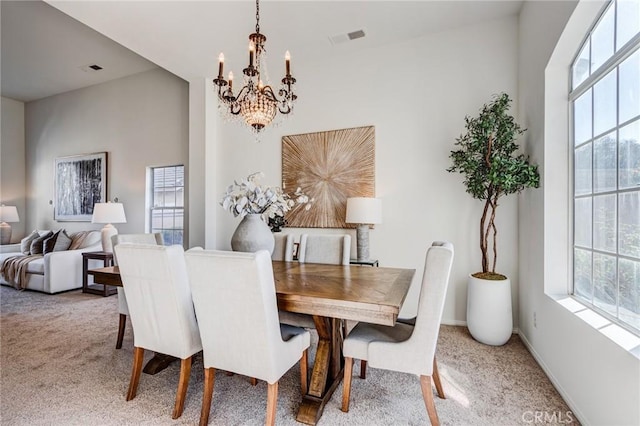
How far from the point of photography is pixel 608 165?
5.65 ft

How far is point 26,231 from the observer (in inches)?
253

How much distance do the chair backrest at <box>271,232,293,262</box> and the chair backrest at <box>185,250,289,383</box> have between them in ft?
4.31

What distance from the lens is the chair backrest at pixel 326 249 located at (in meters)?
2.71

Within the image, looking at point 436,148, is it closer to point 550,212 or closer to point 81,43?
point 550,212

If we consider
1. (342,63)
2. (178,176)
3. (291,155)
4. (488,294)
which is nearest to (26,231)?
(178,176)

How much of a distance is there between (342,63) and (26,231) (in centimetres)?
740

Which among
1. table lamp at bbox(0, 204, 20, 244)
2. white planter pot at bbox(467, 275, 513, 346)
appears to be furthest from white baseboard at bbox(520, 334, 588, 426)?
table lamp at bbox(0, 204, 20, 244)

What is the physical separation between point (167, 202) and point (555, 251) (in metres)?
5.18

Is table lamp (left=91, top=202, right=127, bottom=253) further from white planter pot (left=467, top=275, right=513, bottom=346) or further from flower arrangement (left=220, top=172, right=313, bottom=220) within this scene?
white planter pot (left=467, top=275, right=513, bottom=346)

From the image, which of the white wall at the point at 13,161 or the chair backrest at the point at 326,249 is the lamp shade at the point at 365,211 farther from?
the white wall at the point at 13,161

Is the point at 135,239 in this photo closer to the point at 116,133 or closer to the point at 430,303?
the point at 430,303

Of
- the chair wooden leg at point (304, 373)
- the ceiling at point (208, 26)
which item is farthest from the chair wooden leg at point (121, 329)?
the ceiling at point (208, 26)

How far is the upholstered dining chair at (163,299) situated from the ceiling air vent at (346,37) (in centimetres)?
292

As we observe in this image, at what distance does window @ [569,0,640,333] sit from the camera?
1491 millimetres
